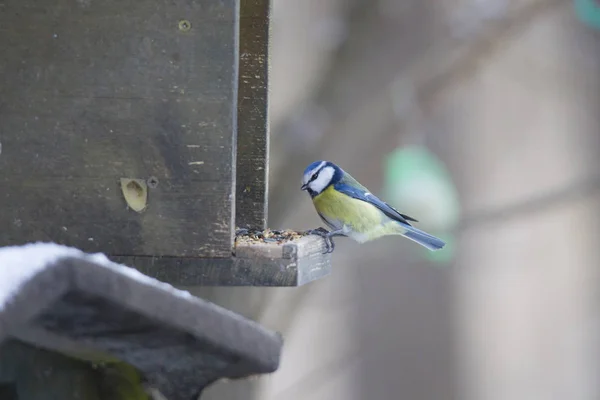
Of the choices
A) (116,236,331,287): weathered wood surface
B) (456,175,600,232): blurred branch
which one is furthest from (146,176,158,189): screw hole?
(456,175,600,232): blurred branch

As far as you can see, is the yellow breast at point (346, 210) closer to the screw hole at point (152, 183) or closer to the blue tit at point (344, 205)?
the blue tit at point (344, 205)

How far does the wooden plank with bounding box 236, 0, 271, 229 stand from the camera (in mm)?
2312

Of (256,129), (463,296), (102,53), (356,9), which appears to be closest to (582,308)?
(463,296)

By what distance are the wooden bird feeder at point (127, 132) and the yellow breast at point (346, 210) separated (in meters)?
1.26

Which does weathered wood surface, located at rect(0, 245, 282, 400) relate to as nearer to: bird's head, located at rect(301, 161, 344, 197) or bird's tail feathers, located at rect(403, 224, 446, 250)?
bird's head, located at rect(301, 161, 344, 197)

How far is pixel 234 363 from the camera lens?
120cm

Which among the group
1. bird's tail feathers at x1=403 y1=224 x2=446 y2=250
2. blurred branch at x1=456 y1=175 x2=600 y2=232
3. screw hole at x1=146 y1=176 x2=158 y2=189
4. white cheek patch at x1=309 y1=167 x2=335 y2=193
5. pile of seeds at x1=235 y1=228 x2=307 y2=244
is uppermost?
screw hole at x1=146 y1=176 x2=158 y2=189

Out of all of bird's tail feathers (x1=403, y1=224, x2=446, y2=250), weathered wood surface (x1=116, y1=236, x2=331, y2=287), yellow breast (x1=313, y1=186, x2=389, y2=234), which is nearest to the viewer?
weathered wood surface (x1=116, y1=236, x2=331, y2=287)

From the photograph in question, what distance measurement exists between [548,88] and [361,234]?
337cm

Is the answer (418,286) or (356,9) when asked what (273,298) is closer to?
(356,9)

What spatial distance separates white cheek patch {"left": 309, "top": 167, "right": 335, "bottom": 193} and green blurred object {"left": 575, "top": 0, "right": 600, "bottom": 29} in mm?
2092

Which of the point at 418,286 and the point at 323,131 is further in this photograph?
the point at 418,286

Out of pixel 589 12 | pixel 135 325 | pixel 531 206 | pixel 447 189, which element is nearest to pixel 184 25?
pixel 135 325

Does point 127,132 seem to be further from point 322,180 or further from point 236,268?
point 322,180
